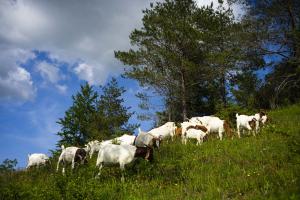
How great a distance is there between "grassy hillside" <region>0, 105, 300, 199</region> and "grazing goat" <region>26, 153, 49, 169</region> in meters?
5.48

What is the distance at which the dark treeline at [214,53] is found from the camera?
108 ft

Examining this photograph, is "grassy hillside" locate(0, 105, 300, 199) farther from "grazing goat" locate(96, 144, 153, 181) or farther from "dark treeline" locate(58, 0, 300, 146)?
"dark treeline" locate(58, 0, 300, 146)

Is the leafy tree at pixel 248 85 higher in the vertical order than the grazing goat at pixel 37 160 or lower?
higher

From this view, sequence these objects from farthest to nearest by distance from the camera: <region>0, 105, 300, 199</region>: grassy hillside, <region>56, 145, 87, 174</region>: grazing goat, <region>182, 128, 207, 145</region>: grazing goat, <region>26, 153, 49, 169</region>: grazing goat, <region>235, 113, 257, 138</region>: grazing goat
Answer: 1. <region>26, 153, 49, 169</region>: grazing goat
2. <region>235, 113, 257, 138</region>: grazing goat
3. <region>182, 128, 207, 145</region>: grazing goat
4. <region>56, 145, 87, 174</region>: grazing goat
5. <region>0, 105, 300, 199</region>: grassy hillside

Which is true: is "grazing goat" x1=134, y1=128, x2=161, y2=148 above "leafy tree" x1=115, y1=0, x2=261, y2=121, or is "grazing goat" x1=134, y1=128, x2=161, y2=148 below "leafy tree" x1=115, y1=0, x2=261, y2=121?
below

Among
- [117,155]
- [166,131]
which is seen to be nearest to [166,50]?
[166,131]

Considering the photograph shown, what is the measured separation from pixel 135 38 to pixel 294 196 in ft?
98.6

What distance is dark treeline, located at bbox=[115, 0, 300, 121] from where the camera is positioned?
3288 centimetres

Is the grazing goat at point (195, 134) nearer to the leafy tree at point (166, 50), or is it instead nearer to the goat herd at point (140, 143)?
the goat herd at point (140, 143)

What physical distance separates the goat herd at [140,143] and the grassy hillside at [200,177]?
22.4 inches

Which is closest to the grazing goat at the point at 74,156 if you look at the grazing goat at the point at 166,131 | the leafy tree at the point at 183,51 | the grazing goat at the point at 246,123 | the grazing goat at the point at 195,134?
the grazing goat at the point at 195,134

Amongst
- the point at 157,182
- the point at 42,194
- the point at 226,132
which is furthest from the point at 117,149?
the point at 226,132

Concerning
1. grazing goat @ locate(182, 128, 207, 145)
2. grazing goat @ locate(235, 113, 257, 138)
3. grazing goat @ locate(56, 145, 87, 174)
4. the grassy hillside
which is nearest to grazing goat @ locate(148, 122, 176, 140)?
grazing goat @ locate(182, 128, 207, 145)

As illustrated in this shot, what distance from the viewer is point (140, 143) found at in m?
22.0
